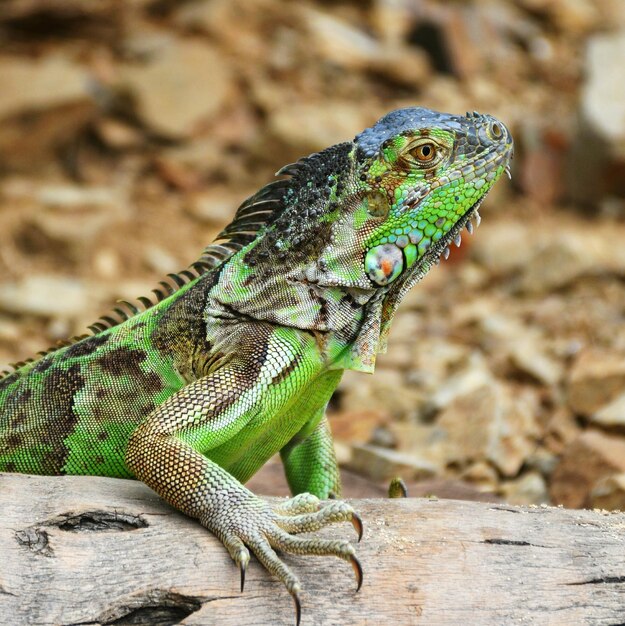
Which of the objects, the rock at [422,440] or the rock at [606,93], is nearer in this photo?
the rock at [422,440]

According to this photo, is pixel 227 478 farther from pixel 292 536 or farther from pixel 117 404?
pixel 117 404

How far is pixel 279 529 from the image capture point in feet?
15.0

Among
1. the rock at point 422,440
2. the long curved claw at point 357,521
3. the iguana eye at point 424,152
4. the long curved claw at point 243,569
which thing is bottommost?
the rock at point 422,440

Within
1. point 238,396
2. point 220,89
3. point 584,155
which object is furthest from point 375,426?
point 220,89

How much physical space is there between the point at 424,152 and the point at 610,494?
2965 millimetres

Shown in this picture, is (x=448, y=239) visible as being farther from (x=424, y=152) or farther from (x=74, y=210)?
(x=74, y=210)

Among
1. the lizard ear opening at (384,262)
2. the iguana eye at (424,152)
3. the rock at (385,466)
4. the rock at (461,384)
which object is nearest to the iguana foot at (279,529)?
the lizard ear opening at (384,262)

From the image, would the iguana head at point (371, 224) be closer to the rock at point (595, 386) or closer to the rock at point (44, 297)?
the rock at point (595, 386)

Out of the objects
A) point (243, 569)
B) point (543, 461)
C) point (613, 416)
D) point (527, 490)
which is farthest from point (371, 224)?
point (543, 461)

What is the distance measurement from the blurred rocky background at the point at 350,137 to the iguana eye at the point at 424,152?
125 inches

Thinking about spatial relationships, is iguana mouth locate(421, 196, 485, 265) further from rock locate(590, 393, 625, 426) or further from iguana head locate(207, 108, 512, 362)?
rock locate(590, 393, 625, 426)

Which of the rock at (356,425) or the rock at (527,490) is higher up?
the rock at (356,425)

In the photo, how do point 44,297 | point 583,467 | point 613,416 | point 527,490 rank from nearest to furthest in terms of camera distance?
point 583,467 → point 527,490 → point 613,416 → point 44,297

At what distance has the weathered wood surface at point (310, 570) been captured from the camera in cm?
437
